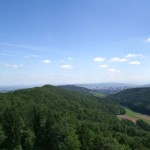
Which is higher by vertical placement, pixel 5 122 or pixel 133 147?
pixel 5 122

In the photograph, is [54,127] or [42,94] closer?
[54,127]

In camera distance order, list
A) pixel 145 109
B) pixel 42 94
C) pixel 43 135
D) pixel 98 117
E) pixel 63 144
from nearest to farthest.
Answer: pixel 63 144 → pixel 43 135 → pixel 98 117 → pixel 42 94 → pixel 145 109

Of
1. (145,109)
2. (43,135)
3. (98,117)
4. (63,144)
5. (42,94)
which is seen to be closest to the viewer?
(63,144)

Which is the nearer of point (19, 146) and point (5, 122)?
point (19, 146)

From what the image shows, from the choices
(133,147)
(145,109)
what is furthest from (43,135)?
(145,109)

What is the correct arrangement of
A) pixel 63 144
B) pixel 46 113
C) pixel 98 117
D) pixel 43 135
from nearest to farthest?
pixel 63 144, pixel 43 135, pixel 46 113, pixel 98 117

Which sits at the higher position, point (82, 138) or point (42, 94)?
point (42, 94)

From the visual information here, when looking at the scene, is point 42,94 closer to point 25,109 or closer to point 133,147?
point 25,109

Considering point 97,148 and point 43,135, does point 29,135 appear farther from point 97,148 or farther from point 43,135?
point 97,148

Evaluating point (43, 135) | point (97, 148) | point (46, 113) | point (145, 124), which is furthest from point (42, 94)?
point (97, 148)
